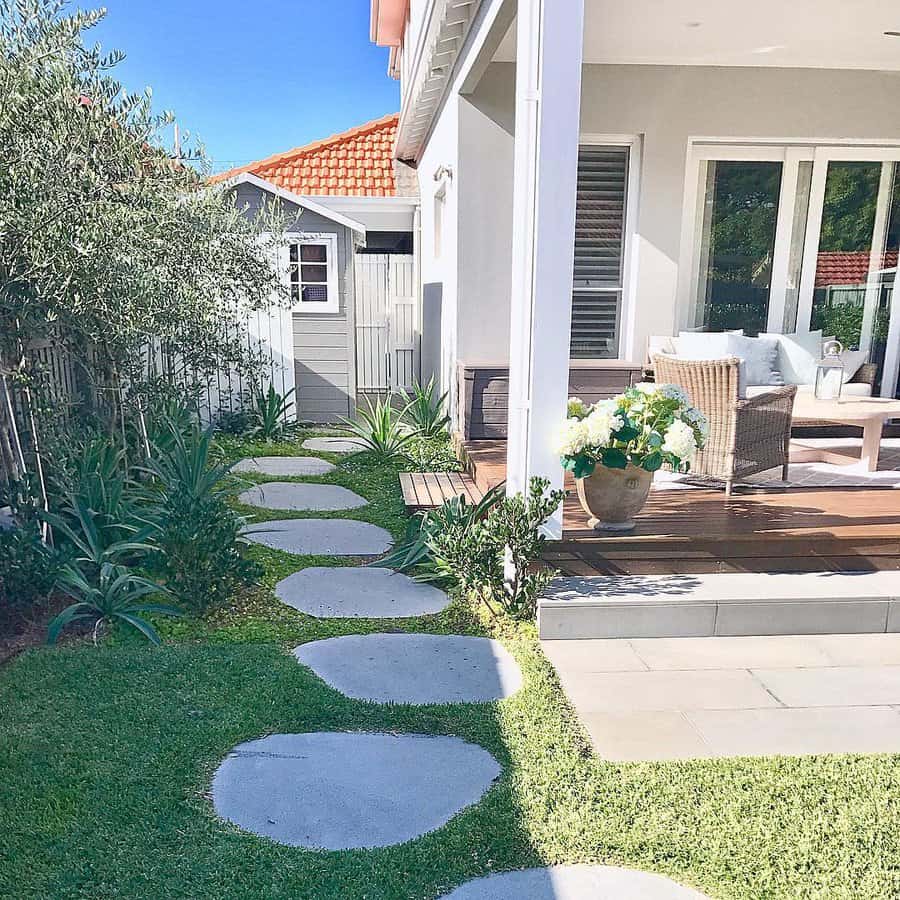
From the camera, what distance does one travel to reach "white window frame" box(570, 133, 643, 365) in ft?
20.5

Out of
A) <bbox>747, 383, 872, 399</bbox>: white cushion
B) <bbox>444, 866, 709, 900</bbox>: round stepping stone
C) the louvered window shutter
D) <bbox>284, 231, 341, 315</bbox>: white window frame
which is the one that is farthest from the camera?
<bbox>284, 231, 341, 315</bbox>: white window frame

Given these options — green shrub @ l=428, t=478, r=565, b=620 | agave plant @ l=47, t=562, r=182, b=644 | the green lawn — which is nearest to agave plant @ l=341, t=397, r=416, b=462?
→ green shrub @ l=428, t=478, r=565, b=620

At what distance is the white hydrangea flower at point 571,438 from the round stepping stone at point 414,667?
93cm

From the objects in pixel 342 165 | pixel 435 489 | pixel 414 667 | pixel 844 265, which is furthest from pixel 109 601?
pixel 342 165

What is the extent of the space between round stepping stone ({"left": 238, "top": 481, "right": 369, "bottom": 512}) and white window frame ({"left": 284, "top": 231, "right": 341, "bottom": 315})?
279 centimetres

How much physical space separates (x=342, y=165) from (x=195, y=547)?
897 centimetres

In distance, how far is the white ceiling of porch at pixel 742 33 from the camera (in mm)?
4680

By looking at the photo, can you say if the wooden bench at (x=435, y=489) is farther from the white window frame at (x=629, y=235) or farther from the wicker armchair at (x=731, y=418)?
the white window frame at (x=629, y=235)

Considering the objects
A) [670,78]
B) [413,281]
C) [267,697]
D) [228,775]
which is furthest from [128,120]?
[413,281]

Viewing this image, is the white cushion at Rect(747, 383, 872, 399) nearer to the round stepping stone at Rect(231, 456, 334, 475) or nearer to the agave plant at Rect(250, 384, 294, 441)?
the round stepping stone at Rect(231, 456, 334, 475)

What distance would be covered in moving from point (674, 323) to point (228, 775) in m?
5.38

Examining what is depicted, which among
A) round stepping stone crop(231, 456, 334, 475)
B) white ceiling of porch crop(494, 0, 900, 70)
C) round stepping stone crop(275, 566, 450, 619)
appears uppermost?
white ceiling of porch crop(494, 0, 900, 70)

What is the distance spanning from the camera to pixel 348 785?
2.38 meters

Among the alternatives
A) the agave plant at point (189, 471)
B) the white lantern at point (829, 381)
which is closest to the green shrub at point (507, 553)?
the agave plant at point (189, 471)
